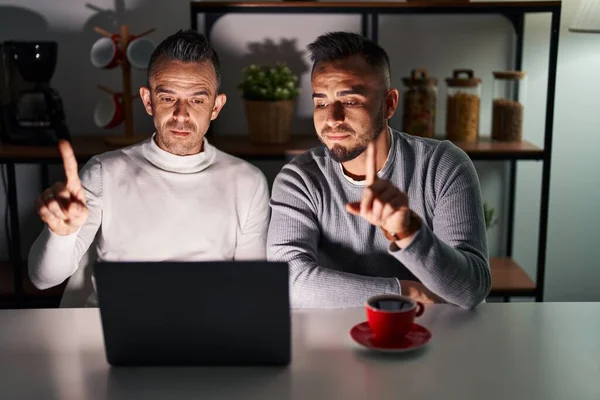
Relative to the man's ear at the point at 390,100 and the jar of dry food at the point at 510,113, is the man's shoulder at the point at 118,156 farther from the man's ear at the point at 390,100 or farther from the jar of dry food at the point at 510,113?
the jar of dry food at the point at 510,113

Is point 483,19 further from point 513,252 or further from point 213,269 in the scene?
point 213,269

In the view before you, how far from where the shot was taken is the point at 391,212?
4.75 ft

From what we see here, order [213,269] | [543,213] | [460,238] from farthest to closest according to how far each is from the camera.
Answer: [543,213] → [460,238] → [213,269]

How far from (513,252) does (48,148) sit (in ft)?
5.52

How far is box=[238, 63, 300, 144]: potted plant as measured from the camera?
2.72 m

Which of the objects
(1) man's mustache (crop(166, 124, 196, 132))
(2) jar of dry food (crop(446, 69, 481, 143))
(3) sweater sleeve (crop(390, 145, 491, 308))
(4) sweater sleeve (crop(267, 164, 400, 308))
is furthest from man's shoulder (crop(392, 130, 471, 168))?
(2) jar of dry food (crop(446, 69, 481, 143))

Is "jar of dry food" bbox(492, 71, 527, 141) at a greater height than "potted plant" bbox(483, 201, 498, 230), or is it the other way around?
"jar of dry food" bbox(492, 71, 527, 141)

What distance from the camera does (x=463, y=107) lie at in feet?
9.17

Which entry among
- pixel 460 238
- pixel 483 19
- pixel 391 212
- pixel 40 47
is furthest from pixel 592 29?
pixel 40 47

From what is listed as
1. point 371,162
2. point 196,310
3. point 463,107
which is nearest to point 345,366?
point 196,310

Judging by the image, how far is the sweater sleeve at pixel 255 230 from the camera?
2.07 meters

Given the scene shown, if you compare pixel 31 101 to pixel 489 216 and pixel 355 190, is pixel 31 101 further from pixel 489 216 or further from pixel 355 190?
pixel 489 216

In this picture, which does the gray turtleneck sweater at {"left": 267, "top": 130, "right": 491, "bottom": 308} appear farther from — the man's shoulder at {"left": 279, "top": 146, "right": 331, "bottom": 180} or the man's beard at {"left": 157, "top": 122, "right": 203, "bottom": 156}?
the man's beard at {"left": 157, "top": 122, "right": 203, "bottom": 156}

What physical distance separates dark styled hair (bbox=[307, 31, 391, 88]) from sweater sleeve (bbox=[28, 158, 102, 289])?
1.95 feet
